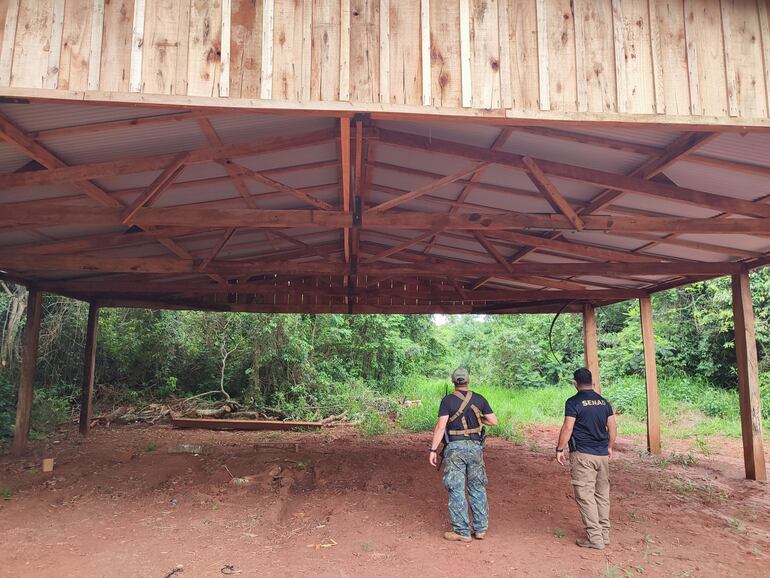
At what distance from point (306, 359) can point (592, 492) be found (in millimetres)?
12272

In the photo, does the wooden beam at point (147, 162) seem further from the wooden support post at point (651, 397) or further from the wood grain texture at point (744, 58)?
the wooden support post at point (651, 397)

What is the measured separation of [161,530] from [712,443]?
1103 centimetres

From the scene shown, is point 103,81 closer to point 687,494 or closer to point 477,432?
point 477,432

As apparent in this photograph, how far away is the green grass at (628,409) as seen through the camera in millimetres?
12734

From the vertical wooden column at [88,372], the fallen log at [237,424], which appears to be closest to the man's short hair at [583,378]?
the fallen log at [237,424]

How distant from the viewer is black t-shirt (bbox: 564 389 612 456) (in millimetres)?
4789

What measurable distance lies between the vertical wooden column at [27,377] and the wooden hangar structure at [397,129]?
255cm

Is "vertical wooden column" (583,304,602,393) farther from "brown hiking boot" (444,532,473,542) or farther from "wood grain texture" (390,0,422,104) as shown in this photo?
"wood grain texture" (390,0,422,104)

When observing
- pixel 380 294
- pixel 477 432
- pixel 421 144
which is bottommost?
pixel 477 432

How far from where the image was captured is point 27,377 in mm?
9180

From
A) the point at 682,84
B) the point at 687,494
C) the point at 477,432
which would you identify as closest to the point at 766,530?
the point at 687,494

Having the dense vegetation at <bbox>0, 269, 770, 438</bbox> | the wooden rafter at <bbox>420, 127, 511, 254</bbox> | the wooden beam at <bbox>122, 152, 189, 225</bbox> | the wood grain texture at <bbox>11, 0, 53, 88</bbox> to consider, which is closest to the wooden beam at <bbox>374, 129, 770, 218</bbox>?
the wooden rafter at <bbox>420, 127, 511, 254</bbox>

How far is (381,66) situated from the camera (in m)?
2.91

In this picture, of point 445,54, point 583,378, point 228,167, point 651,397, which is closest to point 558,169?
point 583,378
